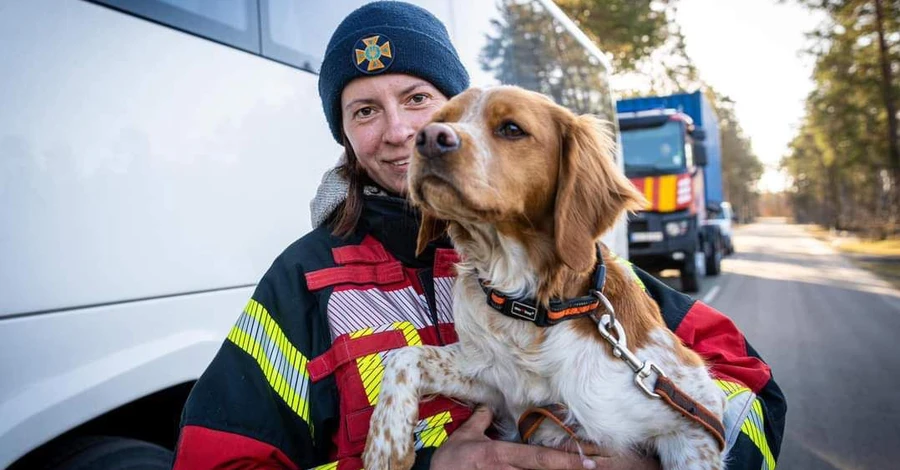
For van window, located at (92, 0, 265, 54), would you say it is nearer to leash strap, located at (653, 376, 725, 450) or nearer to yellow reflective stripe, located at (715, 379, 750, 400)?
leash strap, located at (653, 376, 725, 450)

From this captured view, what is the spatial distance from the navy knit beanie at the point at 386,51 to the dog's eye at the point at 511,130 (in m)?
0.47

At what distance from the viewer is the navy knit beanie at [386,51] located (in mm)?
2131

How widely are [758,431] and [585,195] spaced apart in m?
0.86

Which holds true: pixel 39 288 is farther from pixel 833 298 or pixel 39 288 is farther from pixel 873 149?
pixel 873 149

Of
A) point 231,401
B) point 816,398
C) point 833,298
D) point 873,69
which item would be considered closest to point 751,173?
point 873,69

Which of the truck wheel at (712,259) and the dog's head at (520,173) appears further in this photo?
the truck wheel at (712,259)

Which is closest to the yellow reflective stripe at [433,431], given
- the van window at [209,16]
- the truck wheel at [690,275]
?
the van window at [209,16]

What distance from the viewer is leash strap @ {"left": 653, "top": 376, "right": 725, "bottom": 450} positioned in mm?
1688

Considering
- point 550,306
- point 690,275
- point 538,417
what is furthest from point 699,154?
point 538,417

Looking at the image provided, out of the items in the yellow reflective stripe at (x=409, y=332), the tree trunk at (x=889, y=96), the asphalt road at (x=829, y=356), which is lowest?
the asphalt road at (x=829, y=356)

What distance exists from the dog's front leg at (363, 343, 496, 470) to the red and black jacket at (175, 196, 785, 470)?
57 mm

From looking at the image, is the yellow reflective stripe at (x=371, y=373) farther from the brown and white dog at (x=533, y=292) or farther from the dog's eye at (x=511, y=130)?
the dog's eye at (x=511, y=130)

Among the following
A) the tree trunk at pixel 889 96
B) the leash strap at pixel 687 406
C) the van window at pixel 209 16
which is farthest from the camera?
the tree trunk at pixel 889 96

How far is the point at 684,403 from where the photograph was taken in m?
1.71
